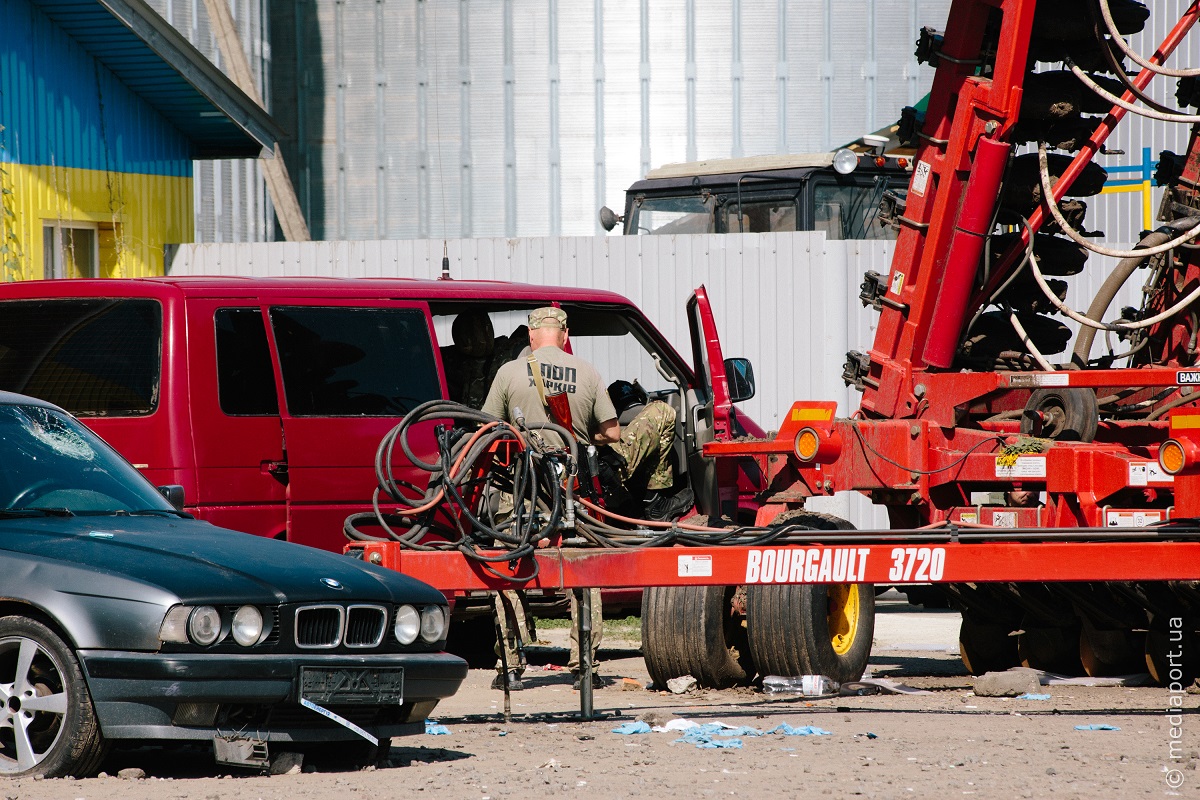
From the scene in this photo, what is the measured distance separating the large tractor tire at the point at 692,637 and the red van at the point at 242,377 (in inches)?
57.8

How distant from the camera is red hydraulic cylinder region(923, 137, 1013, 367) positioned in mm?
8922

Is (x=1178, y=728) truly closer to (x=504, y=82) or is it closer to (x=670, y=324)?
(x=670, y=324)

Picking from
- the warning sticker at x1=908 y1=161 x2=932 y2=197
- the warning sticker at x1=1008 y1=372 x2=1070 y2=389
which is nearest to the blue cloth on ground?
the warning sticker at x1=1008 y1=372 x2=1070 y2=389

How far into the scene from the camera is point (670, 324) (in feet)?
48.9

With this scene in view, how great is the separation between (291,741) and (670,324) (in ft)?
31.4

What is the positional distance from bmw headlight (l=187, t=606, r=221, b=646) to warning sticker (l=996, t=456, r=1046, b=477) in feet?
15.2

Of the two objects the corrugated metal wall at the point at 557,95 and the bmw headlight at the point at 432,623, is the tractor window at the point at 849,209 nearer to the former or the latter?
the corrugated metal wall at the point at 557,95

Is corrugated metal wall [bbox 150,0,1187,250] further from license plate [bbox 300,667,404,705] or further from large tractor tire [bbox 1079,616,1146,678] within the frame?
license plate [bbox 300,667,404,705]

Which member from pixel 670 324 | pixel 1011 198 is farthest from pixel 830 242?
pixel 1011 198

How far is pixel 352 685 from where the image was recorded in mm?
5750

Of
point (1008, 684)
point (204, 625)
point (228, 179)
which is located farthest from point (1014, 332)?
point (228, 179)

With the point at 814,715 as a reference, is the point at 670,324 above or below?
above

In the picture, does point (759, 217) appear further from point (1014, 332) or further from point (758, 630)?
point (758, 630)

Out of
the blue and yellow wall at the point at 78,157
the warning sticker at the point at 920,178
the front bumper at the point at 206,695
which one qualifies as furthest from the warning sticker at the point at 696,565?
the blue and yellow wall at the point at 78,157
